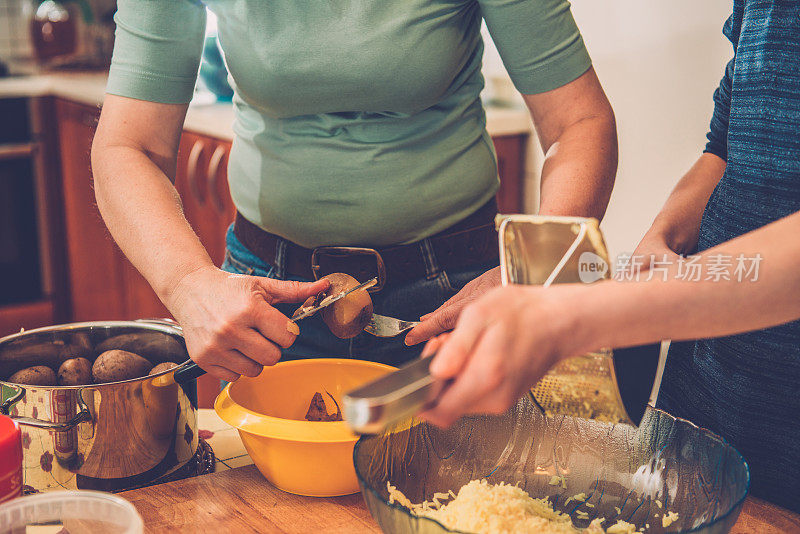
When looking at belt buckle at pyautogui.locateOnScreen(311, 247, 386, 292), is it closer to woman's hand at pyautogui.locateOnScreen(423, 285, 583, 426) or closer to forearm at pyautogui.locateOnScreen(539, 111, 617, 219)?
forearm at pyautogui.locateOnScreen(539, 111, 617, 219)

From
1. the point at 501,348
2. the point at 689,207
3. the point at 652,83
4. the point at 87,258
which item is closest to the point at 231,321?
the point at 501,348

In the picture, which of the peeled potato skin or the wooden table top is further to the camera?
the peeled potato skin

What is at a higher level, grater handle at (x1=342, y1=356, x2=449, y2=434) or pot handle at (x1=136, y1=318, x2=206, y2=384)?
grater handle at (x1=342, y1=356, x2=449, y2=434)

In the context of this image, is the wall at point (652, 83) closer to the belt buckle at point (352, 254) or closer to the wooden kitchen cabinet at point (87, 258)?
the belt buckle at point (352, 254)

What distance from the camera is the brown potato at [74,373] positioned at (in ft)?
3.25

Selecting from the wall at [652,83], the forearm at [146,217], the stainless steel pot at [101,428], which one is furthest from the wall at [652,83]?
the stainless steel pot at [101,428]

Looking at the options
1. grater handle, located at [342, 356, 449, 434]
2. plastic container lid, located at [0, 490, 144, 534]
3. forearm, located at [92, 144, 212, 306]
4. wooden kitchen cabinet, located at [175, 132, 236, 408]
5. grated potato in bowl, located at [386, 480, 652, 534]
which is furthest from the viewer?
wooden kitchen cabinet, located at [175, 132, 236, 408]

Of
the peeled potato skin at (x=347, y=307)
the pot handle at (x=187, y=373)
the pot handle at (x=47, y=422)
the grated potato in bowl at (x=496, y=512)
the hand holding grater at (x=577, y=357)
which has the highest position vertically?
the hand holding grater at (x=577, y=357)

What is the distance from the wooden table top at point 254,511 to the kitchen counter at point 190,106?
1.31 meters

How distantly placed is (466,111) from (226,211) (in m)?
1.45

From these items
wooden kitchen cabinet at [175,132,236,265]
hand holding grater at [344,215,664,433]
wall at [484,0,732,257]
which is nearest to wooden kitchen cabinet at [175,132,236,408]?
wooden kitchen cabinet at [175,132,236,265]

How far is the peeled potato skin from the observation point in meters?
1.05

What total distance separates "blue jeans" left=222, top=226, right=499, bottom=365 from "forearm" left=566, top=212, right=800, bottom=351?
0.55 meters

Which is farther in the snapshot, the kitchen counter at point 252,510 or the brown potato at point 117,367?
the brown potato at point 117,367
